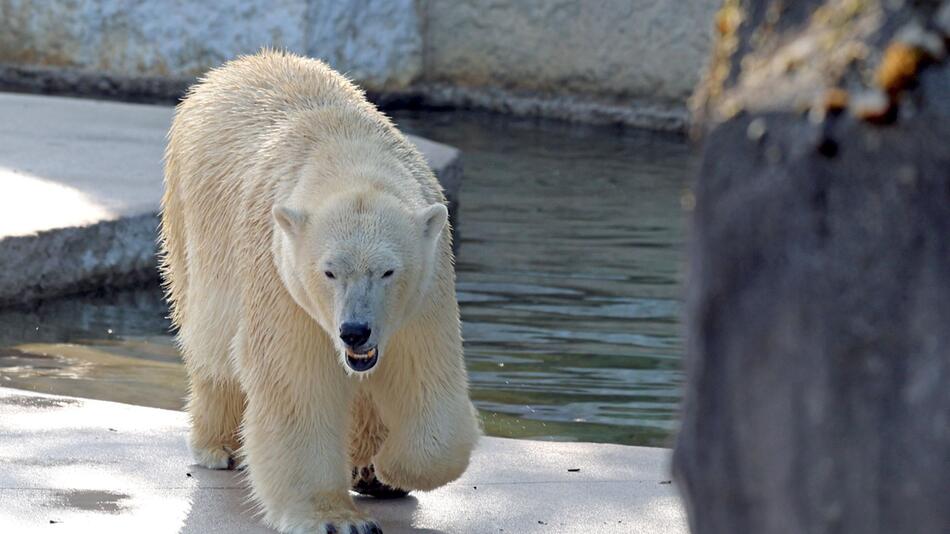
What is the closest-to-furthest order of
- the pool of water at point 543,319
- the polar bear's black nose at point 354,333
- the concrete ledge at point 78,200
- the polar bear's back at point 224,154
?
the polar bear's black nose at point 354,333
the polar bear's back at point 224,154
the pool of water at point 543,319
the concrete ledge at point 78,200

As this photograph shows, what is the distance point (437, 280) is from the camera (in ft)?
12.6

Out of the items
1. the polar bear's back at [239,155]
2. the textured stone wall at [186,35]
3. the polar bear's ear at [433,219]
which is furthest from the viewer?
the textured stone wall at [186,35]

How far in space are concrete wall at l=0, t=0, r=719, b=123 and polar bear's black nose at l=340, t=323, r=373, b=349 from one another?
10.5m

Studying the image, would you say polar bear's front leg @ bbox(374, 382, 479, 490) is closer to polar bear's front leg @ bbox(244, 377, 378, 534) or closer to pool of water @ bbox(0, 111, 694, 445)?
polar bear's front leg @ bbox(244, 377, 378, 534)

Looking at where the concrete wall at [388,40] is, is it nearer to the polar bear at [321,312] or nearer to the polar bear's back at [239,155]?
the polar bear's back at [239,155]

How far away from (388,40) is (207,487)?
10302 millimetres

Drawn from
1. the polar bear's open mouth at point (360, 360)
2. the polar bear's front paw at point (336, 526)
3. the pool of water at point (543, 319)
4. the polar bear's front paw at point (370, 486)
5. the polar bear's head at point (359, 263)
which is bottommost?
the pool of water at point (543, 319)

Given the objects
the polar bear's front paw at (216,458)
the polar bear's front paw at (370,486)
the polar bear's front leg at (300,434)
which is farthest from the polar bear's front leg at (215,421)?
the polar bear's front leg at (300,434)

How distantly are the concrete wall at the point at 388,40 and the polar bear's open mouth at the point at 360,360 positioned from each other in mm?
10439

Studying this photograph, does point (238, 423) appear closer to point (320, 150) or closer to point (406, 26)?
point (320, 150)

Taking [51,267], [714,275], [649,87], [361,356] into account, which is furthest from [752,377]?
[649,87]

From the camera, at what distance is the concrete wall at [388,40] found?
538 inches

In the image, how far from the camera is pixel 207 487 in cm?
410

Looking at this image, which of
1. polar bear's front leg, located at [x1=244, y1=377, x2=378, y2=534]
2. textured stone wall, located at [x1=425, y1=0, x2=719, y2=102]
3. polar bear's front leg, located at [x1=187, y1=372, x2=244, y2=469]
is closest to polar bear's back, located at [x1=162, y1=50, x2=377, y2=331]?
polar bear's front leg, located at [x1=187, y1=372, x2=244, y2=469]
